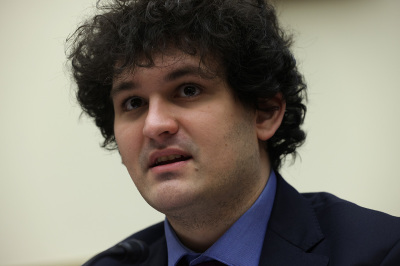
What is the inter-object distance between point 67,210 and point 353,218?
4.65 ft

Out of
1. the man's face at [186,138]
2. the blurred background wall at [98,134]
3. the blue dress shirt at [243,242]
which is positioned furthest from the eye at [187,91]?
the blurred background wall at [98,134]

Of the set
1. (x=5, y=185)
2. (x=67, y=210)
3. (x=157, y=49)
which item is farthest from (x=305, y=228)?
(x=5, y=185)

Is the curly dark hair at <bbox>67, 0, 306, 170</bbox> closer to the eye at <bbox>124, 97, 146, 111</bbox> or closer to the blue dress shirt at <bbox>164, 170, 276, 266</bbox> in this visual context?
the eye at <bbox>124, 97, 146, 111</bbox>

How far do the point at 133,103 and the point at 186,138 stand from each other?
26cm

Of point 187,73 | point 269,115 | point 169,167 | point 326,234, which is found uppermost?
point 187,73

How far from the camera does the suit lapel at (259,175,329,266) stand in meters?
1.31

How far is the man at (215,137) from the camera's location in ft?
4.24

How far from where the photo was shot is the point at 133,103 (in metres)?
1.45

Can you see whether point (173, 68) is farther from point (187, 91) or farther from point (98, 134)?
point (98, 134)

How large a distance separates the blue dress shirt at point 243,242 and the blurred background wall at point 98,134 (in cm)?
76

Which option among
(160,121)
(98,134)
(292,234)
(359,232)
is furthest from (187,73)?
(98,134)

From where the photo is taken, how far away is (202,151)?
1287 millimetres

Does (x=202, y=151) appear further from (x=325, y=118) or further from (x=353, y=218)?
(x=325, y=118)

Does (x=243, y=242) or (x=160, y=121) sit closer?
(x=160, y=121)
